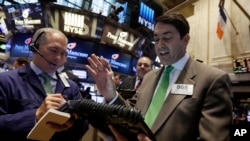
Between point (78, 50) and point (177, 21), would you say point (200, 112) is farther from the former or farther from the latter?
point (78, 50)

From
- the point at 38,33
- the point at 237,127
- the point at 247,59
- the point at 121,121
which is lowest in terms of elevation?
the point at 237,127

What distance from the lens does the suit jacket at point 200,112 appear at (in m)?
1.45

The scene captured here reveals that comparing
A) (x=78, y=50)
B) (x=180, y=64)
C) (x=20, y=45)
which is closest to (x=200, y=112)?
(x=180, y=64)

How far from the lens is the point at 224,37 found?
9.18 m

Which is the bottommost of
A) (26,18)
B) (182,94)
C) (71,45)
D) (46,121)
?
(46,121)

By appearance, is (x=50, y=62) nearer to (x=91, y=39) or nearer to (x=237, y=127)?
(x=237, y=127)

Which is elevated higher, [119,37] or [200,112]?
[119,37]

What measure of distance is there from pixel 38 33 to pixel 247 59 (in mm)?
7922

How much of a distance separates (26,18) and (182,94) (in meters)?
8.55

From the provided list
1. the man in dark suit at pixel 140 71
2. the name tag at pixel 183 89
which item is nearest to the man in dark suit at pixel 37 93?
the name tag at pixel 183 89

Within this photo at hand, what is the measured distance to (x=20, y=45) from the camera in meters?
9.00

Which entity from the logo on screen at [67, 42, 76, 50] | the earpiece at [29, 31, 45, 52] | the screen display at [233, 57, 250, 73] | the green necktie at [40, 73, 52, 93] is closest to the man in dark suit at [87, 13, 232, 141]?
the green necktie at [40, 73, 52, 93]

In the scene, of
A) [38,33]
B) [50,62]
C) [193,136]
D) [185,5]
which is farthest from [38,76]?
[185,5]

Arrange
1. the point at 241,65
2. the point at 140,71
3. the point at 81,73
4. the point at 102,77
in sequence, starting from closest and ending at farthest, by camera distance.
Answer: the point at 102,77 → the point at 140,71 → the point at 241,65 → the point at 81,73
